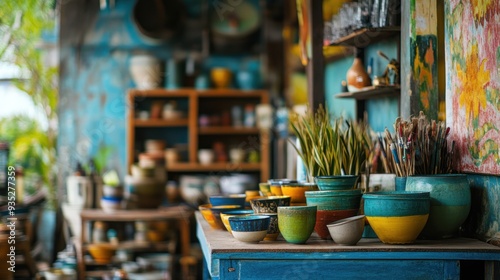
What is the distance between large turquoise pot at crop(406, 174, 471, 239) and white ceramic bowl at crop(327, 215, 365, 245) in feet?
1.05

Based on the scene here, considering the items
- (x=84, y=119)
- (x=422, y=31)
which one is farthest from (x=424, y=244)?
(x=84, y=119)

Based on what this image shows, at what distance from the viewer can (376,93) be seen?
401cm

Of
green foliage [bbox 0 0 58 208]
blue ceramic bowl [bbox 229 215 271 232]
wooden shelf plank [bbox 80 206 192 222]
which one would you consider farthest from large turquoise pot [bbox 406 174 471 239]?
green foliage [bbox 0 0 58 208]

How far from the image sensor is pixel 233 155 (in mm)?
7137

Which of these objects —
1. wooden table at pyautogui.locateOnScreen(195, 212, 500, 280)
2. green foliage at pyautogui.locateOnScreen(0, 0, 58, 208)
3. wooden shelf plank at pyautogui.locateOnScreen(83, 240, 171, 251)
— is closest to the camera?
wooden table at pyautogui.locateOnScreen(195, 212, 500, 280)

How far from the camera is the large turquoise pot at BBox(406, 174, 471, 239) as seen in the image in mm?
2725

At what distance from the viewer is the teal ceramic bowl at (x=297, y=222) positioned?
2.60 m

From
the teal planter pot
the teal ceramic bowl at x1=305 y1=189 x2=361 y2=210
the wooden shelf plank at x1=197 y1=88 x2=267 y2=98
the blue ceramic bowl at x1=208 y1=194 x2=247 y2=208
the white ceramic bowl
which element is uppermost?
the wooden shelf plank at x1=197 y1=88 x2=267 y2=98

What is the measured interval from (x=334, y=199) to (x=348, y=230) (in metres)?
0.17

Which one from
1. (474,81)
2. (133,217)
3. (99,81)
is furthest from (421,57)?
(99,81)

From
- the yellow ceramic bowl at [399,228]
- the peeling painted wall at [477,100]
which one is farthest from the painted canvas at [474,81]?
the yellow ceramic bowl at [399,228]

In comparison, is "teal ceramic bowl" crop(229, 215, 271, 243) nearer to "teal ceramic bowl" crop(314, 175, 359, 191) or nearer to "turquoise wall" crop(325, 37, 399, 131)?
"teal ceramic bowl" crop(314, 175, 359, 191)

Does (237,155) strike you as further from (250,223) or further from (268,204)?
(250,223)

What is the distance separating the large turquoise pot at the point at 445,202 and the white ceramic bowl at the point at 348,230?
321 millimetres
